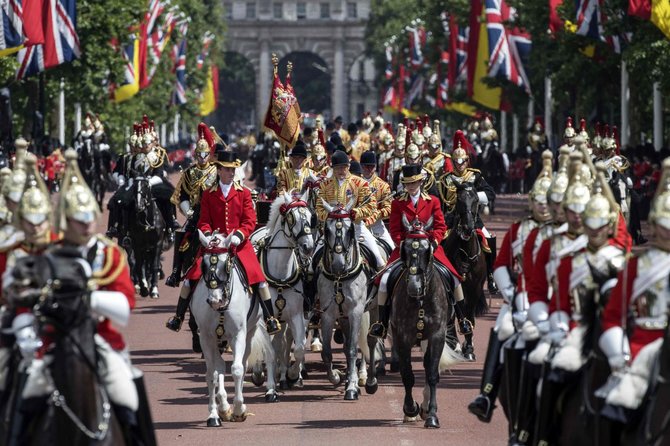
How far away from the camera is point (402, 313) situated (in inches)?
688

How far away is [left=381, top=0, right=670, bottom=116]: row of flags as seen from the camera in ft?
139

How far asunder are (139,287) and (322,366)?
Answer: 28.3 feet

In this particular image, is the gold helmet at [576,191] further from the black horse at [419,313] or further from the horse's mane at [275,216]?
the horse's mane at [275,216]

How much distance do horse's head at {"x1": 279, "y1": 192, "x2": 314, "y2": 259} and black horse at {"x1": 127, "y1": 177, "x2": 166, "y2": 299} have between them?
10.0 m

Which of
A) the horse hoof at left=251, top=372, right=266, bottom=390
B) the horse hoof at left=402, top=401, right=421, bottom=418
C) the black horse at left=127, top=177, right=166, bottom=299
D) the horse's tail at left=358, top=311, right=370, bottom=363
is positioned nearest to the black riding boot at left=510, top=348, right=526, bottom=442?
the horse hoof at left=402, top=401, right=421, bottom=418

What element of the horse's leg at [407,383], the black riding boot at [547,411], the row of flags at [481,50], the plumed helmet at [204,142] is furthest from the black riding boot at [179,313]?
the row of flags at [481,50]

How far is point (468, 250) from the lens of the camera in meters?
22.3

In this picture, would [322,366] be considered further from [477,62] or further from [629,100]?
[477,62]

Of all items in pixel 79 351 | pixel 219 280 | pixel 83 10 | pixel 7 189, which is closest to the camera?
pixel 79 351

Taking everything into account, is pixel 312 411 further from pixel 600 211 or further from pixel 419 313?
pixel 600 211

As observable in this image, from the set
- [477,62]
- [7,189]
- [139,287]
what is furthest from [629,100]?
[7,189]

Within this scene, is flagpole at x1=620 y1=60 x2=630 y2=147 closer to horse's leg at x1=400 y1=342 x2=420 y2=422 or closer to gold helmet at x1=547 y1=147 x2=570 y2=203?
horse's leg at x1=400 y1=342 x2=420 y2=422

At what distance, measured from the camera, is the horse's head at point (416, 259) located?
56.3 feet

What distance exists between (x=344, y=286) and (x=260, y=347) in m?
1.20
